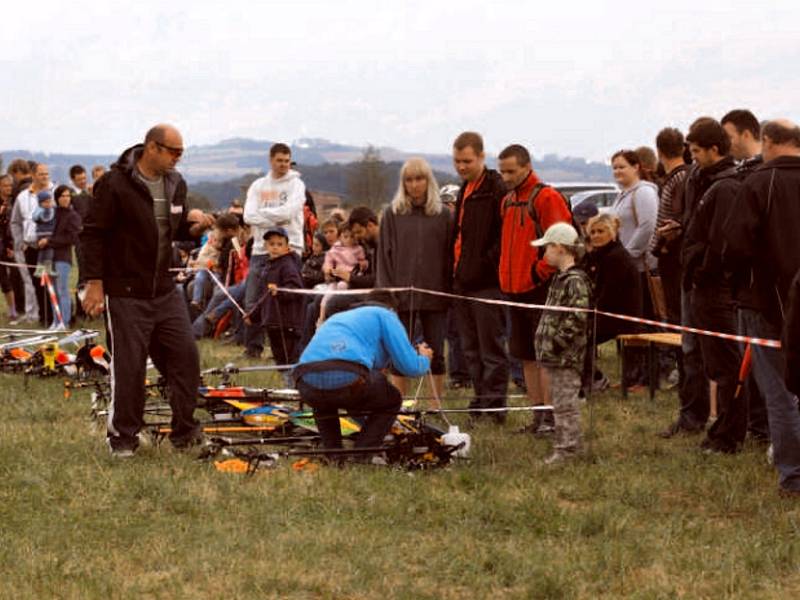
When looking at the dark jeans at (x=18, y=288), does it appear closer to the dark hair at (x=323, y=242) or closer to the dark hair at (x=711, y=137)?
the dark hair at (x=323, y=242)

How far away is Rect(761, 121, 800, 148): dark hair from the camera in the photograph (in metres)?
6.88

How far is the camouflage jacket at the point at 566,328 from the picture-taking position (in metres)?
8.05

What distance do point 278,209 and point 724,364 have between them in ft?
17.4

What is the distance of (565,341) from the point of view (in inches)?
316

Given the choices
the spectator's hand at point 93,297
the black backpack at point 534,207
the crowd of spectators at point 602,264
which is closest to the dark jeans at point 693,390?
the crowd of spectators at point 602,264

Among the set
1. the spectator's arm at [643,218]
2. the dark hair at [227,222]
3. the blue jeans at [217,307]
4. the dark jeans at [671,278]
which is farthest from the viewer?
the dark hair at [227,222]

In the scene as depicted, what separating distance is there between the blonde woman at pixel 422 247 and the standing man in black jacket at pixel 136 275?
6.56 feet

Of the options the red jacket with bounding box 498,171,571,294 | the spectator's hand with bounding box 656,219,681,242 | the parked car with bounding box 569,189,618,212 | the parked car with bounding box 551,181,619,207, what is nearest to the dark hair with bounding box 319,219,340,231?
the red jacket with bounding box 498,171,571,294

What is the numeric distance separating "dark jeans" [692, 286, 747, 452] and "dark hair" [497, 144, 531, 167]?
5.40 feet

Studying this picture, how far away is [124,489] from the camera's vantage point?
7.16 meters

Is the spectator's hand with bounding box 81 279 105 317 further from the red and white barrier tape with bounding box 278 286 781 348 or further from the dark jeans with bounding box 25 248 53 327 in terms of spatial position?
the dark jeans with bounding box 25 248 53 327

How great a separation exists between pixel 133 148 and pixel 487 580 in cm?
410

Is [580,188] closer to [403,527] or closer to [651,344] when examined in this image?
[651,344]

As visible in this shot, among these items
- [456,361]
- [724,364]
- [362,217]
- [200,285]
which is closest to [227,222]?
[200,285]
